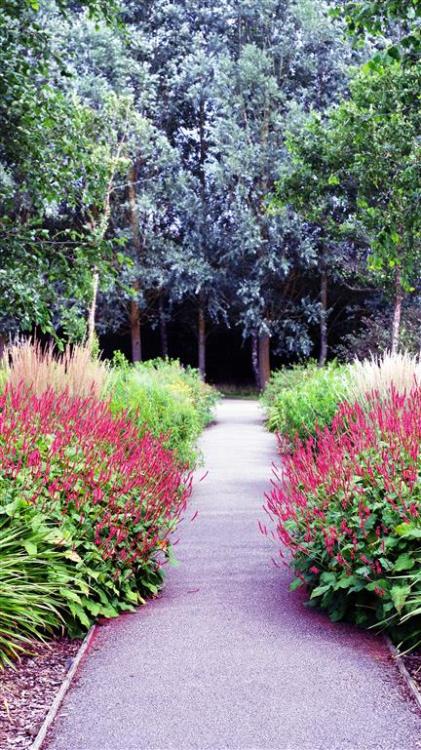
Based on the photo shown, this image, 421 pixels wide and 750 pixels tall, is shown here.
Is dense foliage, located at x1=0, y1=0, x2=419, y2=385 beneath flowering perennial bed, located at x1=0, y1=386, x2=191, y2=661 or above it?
above

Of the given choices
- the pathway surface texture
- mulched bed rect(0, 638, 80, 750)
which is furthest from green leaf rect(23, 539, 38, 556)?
the pathway surface texture

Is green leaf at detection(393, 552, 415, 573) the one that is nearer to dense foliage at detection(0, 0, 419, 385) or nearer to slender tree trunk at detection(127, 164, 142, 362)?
dense foliage at detection(0, 0, 419, 385)

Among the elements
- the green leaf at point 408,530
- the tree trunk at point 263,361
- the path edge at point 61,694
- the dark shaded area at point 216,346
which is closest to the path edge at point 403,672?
the green leaf at point 408,530

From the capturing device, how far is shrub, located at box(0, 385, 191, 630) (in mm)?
4008

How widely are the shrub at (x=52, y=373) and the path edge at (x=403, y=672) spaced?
141 inches

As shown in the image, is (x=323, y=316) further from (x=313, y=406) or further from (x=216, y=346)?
(x=313, y=406)

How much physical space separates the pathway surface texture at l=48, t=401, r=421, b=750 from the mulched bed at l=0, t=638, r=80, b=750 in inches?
4.1

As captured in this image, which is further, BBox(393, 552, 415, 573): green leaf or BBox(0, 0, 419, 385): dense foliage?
BBox(0, 0, 419, 385): dense foliage

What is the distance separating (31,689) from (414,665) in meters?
1.74

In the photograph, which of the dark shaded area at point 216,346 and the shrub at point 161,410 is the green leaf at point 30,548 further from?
the dark shaded area at point 216,346

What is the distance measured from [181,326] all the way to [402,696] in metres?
30.0

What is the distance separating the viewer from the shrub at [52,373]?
6.61 metres

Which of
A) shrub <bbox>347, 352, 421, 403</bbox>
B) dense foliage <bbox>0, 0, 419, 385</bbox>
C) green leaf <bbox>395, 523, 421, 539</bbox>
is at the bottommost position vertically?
green leaf <bbox>395, 523, 421, 539</bbox>

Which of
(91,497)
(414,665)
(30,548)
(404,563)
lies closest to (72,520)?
(91,497)
